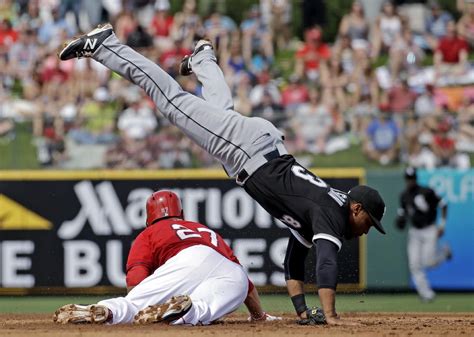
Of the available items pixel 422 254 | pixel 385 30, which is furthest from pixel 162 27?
pixel 422 254

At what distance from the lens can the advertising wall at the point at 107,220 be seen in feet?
51.7

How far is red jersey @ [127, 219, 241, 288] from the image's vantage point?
934 cm

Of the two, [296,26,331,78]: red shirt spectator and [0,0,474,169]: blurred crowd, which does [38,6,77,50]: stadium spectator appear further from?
[296,26,331,78]: red shirt spectator

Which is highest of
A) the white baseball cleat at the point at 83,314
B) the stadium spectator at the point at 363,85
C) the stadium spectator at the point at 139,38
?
the stadium spectator at the point at 139,38

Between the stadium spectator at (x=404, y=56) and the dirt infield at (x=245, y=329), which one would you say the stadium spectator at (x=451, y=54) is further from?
the dirt infield at (x=245, y=329)

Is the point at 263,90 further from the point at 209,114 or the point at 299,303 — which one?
the point at 299,303

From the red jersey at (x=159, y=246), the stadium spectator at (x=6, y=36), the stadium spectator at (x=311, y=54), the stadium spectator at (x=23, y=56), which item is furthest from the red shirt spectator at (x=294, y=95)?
the red jersey at (x=159, y=246)

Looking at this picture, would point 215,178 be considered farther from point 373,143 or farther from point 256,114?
point 373,143

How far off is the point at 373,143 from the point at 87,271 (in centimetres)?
444

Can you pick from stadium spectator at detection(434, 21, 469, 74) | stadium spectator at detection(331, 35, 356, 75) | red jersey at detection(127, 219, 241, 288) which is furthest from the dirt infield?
stadium spectator at detection(434, 21, 469, 74)

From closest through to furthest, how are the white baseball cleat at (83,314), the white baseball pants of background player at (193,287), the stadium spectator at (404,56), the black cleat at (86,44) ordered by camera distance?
1. the white baseball cleat at (83,314)
2. the white baseball pants of background player at (193,287)
3. the black cleat at (86,44)
4. the stadium spectator at (404,56)

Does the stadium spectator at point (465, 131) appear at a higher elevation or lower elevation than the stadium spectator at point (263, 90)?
lower

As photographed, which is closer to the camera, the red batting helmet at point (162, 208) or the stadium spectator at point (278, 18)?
the red batting helmet at point (162, 208)

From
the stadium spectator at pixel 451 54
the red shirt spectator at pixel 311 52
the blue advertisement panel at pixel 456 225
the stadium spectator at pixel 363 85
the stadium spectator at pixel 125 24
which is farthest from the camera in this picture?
the stadium spectator at pixel 125 24
